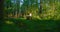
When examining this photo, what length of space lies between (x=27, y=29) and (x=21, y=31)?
0.40m

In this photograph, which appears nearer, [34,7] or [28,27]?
[28,27]

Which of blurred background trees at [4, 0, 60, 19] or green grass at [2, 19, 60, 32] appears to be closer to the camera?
green grass at [2, 19, 60, 32]

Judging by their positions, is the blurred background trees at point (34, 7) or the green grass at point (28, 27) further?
the blurred background trees at point (34, 7)

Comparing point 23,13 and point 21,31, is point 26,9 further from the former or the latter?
point 21,31

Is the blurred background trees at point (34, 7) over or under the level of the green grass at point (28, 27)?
over

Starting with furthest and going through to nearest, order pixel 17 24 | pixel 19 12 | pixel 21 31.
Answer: pixel 19 12 < pixel 17 24 < pixel 21 31

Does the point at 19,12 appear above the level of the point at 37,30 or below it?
above

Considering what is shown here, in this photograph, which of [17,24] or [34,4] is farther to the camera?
[34,4]

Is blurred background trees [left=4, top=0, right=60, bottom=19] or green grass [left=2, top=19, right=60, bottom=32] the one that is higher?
blurred background trees [left=4, top=0, right=60, bottom=19]

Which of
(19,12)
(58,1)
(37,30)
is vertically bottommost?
(37,30)

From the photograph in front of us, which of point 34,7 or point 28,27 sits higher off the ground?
point 34,7

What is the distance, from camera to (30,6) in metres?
10.1

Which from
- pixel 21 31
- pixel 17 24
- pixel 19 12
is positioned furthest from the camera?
pixel 19 12

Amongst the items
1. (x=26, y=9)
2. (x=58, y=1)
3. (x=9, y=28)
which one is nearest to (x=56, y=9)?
(x=58, y=1)
